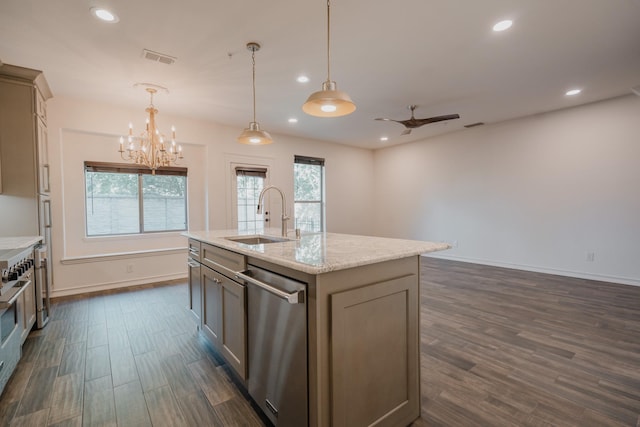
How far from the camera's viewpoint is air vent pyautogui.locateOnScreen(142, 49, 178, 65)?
281cm

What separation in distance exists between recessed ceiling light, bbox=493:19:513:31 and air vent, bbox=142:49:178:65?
3.02 meters

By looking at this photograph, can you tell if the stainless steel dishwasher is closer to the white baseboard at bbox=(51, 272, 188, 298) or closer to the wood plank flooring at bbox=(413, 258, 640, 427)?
the wood plank flooring at bbox=(413, 258, 640, 427)

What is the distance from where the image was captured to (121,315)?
3295mm

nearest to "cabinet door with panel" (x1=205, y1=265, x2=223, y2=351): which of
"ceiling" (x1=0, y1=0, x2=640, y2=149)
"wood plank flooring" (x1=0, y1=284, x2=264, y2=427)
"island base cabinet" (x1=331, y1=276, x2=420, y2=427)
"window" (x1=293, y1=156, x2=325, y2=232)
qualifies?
"wood plank flooring" (x1=0, y1=284, x2=264, y2=427)

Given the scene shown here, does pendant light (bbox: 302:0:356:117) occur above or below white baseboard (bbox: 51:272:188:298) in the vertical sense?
above


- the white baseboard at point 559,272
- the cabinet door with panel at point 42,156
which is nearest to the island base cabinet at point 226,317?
the cabinet door with panel at point 42,156

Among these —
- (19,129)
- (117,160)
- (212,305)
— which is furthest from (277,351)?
(117,160)

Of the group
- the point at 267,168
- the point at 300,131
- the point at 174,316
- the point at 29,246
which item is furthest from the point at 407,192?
the point at 29,246

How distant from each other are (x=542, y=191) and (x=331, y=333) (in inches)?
208

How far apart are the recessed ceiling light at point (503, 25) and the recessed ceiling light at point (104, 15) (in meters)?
3.13

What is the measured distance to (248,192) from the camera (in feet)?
18.5

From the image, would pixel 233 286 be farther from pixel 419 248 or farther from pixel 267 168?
pixel 267 168

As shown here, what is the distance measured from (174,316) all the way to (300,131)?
4.10 metres

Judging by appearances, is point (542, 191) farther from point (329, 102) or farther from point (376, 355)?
point (376, 355)
